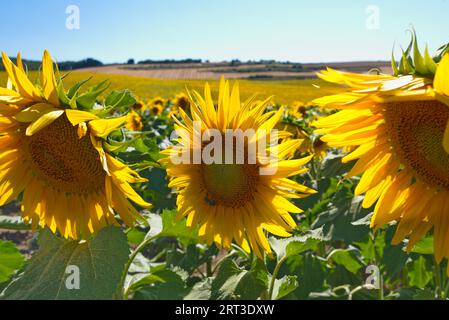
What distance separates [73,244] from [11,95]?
0.53 m

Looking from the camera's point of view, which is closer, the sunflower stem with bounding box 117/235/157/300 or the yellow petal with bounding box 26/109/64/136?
the yellow petal with bounding box 26/109/64/136

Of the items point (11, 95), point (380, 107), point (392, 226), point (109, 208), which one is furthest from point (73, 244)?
point (392, 226)

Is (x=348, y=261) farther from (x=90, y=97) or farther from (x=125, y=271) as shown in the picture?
(x=90, y=97)

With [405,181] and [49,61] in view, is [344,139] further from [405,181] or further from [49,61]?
[49,61]

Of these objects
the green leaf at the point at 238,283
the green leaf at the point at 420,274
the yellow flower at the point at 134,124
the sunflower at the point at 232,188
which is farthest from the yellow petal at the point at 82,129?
the yellow flower at the point at 134,124

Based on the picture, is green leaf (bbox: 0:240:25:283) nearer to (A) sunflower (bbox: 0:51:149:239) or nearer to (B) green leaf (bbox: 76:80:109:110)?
(A) sunflower (bbox: 0:51:149:239)

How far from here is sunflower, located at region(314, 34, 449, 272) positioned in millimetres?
1349

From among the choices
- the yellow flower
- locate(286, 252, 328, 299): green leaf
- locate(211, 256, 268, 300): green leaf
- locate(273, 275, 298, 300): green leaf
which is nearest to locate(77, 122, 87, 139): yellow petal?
locate(211, 256, 268, 300): green leaf

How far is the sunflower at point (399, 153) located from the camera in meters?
1.35

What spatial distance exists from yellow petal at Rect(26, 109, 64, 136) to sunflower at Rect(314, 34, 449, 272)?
743 millimetres

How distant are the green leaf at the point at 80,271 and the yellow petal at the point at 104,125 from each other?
338mm

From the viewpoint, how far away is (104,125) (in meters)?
1.41

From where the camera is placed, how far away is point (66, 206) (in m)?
1.72

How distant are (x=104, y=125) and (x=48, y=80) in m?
0.23
